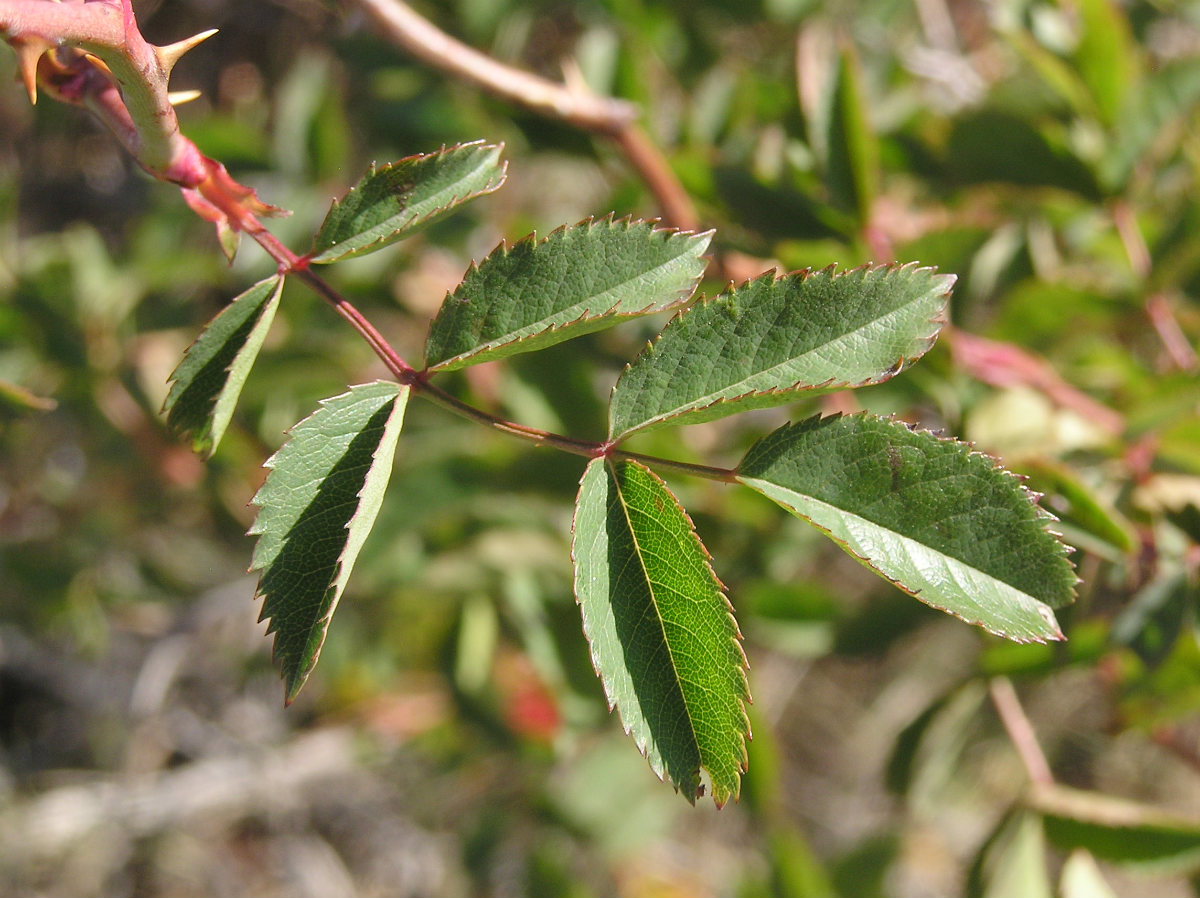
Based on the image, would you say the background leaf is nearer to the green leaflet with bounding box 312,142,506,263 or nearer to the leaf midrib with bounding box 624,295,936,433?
the leaf midrib with bounding box 624,295,936,433

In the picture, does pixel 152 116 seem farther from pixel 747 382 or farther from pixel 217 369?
pixel 747 382

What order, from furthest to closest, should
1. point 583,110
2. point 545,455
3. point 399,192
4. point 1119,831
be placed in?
1. point 545,455
2. point 583,110
3. point 1119,831
4. point 399,192

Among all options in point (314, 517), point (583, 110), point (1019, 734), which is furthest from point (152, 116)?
point (1019, 734)

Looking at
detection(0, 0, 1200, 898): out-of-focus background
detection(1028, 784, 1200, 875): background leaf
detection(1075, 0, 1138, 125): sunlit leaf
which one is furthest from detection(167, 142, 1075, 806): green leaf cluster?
detection(1075, 0, 1138, 125): sunlit leaf

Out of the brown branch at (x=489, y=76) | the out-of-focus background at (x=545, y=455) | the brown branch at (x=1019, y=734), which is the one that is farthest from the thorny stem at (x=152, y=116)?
the brown branch at (x=1019, y=734)

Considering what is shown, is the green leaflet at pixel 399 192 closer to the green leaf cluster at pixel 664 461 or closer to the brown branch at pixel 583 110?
the green leaf cluster at pixel 664 461

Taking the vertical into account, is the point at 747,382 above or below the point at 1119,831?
above

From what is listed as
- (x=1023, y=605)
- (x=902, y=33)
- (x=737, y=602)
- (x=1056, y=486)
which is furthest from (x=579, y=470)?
(x=902, y=33)

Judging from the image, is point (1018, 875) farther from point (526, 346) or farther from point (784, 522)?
point (526, 346)
